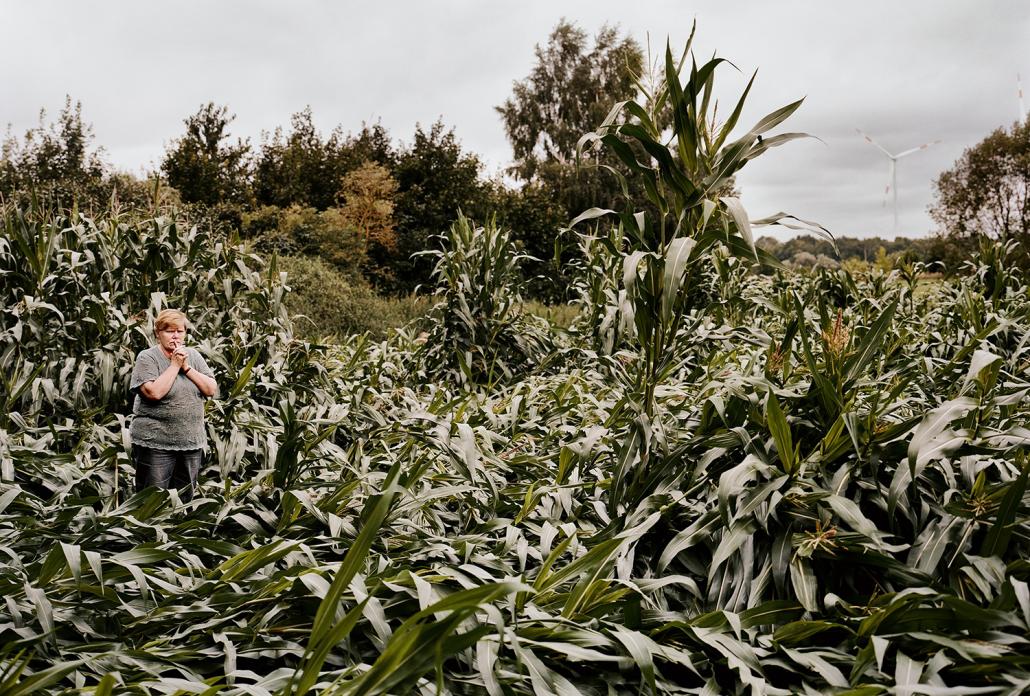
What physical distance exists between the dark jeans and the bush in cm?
719

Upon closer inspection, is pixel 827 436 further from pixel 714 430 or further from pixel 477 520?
pixel 477 520

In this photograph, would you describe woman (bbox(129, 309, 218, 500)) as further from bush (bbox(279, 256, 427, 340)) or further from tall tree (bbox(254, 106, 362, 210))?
tall tree (bbox(254, 106, 362, 210))

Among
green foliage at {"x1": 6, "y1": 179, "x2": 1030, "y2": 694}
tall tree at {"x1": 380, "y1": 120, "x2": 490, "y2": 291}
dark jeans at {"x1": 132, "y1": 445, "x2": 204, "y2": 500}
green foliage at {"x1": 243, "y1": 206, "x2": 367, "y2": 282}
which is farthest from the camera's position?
tall tree at {"x1": 380, "y1": 120, "x2": 490, "y2": 291}

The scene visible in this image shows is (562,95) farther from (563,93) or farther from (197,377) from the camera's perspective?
(197,377)

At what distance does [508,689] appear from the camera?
1549 millimetres

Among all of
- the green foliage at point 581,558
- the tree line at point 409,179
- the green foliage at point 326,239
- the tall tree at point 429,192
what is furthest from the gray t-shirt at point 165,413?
the tall tree at point 429,192

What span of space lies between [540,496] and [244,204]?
2019cm

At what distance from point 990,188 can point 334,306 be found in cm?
2563

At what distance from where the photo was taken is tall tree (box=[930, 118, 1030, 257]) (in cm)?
2453

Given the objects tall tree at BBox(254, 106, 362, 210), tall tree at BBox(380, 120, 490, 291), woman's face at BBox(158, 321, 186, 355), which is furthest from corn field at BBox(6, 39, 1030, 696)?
tall tree at BBox(254, 106, 362, 210)

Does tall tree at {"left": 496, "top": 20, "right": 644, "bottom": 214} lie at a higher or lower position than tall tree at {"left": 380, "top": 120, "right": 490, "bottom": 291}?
higher

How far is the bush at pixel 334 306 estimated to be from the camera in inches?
447

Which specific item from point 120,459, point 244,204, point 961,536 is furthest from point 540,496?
point 244,204

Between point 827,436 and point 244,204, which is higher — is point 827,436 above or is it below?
below
